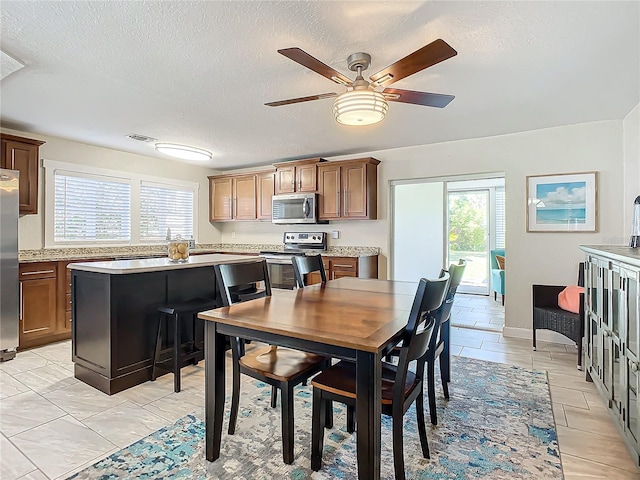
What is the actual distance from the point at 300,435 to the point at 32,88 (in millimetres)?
3291

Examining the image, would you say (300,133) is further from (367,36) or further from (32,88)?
(32,88)

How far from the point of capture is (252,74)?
251cm

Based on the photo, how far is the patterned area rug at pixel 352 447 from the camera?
1.73 metres

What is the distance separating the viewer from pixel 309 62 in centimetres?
176

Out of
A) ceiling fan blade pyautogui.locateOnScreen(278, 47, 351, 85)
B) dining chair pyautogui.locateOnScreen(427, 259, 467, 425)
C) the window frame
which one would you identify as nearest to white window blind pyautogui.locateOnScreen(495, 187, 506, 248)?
dining chair pyautogui.locateOnScreen(427, 259, 467, 425)

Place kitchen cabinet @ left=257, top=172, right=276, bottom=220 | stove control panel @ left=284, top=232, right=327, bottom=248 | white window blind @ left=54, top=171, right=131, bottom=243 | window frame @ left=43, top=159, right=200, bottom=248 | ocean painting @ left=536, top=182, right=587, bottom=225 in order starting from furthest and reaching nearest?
1. kitchen cabinet @ left=257, top=172, right=276, bottom=220
2. stove control panel @ left=284, top=232, right=327, bottom=248
3. white window blind @ left=54, top=171, right=131, bottom=243
4. window frame @ left=43, top=159, right=200, bottom=248
5. ocean painting @ left=536, top=182, right=587, bottom=225

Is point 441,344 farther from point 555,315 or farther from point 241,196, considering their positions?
point 241,196

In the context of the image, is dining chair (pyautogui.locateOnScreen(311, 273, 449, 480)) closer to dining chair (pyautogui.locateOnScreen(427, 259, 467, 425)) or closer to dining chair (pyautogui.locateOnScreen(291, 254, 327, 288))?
dining chair (pyautogui.locateOnScreen(427, 259, 467, 425))

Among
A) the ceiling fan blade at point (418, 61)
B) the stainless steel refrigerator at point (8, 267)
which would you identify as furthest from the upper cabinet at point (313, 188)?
the stainless steel refrigerator at point (8, 267)

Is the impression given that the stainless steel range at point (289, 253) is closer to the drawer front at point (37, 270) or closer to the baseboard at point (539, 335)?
the drawer front at point (37, 270)

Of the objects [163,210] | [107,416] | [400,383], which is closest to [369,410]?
[400,383]

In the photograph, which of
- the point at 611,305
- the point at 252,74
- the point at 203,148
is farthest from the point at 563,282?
the point at 203,148

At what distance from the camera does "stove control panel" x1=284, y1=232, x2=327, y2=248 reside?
530 centimetres

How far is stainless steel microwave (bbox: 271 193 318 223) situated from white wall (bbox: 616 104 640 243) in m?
3.45
